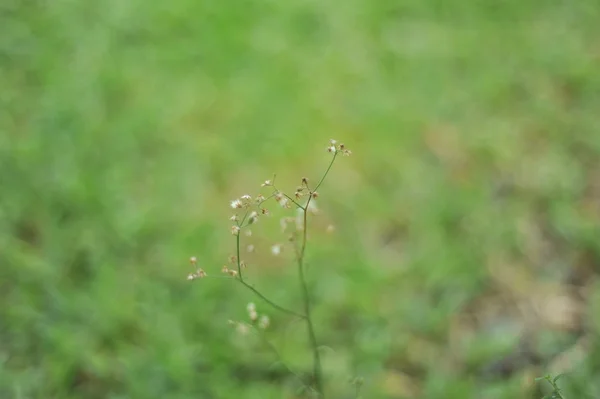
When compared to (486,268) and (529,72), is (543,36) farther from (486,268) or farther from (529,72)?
(486,268)

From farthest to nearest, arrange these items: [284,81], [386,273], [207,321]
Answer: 1. [284,81]
2. [386,273]
3. [207,321]

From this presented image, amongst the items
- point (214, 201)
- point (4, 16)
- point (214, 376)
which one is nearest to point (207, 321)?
point (214, 376)

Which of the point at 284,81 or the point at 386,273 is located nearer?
the point at 386,273

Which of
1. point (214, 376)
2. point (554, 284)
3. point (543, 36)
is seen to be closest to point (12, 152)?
point (214, 376)

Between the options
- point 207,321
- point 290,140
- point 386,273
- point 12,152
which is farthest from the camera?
point 290,140

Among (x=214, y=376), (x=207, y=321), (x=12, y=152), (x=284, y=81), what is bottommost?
(x=214, y=376)

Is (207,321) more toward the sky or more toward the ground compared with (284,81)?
more toward the ground

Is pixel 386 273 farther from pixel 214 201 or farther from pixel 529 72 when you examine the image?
pixel 529 72
